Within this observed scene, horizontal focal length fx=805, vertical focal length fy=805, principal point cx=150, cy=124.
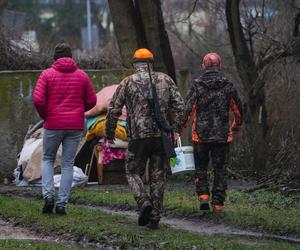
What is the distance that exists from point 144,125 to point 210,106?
1.30m

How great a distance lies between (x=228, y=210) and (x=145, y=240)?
7.33 feet

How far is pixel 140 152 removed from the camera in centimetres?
854

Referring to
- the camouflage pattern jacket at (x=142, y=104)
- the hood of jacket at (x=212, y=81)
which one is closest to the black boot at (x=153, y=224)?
the camouflage pattern jacket at (x=142, y=104)

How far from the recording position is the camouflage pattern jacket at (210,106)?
9.46m

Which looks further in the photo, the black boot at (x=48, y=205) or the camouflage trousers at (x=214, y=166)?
the camouflage trousers at (x=214, y=166)

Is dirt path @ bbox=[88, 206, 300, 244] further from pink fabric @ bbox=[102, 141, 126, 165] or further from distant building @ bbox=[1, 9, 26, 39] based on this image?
distant building @ bbox=[1, 9, 26, 39]

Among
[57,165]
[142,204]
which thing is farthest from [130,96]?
[57,165]

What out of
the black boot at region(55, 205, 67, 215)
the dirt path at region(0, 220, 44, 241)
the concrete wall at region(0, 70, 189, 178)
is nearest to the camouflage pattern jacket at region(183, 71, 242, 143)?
the black boot at region(55, 205, 67, 215)

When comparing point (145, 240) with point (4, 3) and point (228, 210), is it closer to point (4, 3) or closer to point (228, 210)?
point (228, 210)

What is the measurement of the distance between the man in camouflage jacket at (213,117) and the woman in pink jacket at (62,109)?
1262 millimetres

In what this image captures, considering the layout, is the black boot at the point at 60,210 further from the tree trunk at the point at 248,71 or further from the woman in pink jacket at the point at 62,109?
the tree trunk at the point at 248,71

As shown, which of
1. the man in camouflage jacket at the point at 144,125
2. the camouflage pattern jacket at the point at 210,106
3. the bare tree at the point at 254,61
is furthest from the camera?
the bare tree at the point at 254,61

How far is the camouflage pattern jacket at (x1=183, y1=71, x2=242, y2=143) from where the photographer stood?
9461mm

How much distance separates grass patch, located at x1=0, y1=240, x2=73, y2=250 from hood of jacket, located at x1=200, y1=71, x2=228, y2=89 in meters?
2.83
